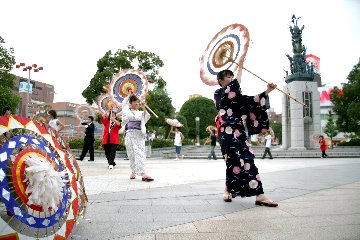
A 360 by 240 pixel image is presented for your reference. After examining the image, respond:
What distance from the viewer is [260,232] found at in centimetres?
284

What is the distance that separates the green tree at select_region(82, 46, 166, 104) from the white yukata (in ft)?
75.9

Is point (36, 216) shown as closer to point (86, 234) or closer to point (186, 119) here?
point (86, 234)

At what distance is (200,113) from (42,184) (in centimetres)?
5914

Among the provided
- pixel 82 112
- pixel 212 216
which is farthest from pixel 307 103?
pixel 212 216

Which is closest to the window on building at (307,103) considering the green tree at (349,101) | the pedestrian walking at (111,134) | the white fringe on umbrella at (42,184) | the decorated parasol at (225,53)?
the green tree at (349,101)

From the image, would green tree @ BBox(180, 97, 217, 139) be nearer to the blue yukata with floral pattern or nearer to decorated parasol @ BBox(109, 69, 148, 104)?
decorated parasol @ BBox(109, 69, 148, 104)

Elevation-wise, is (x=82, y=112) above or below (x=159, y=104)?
below

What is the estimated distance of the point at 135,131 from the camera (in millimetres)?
7242

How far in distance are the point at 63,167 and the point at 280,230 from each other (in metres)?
2.03

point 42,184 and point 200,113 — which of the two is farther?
point 200,113

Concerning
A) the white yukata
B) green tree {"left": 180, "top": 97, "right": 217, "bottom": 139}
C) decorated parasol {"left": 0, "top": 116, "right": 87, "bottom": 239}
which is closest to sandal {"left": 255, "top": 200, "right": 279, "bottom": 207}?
decorated parasol {"left": 0, "top": 116, "right": 87, "bottom": 239}

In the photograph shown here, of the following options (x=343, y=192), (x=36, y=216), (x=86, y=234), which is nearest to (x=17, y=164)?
(x=36, y=216)

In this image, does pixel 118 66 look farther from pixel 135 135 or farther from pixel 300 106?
pixel 135 135

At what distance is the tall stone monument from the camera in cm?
2855
